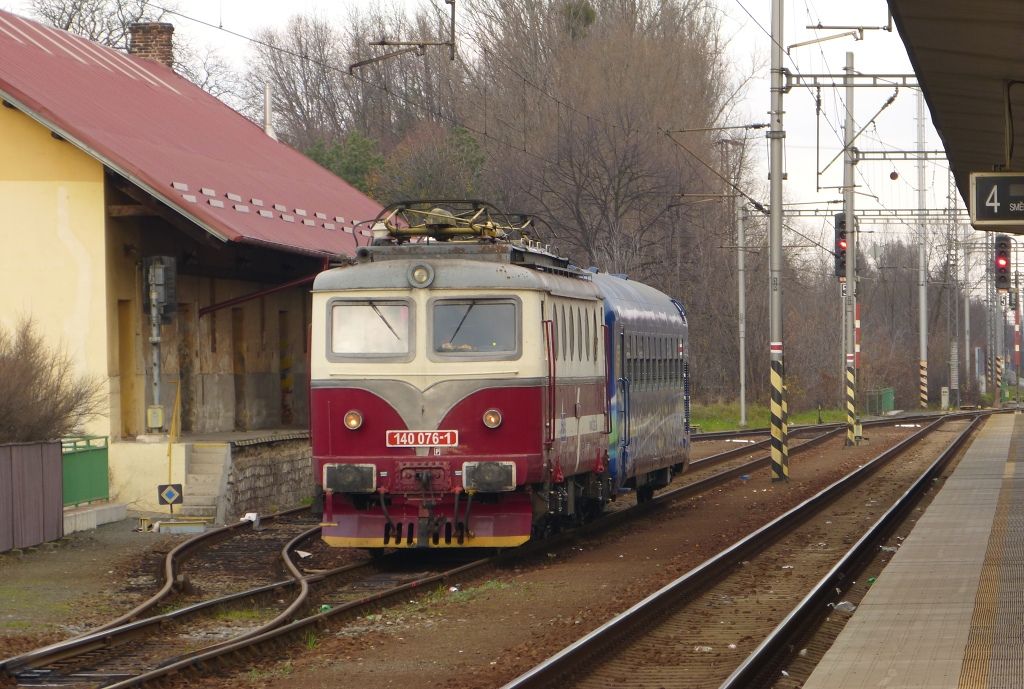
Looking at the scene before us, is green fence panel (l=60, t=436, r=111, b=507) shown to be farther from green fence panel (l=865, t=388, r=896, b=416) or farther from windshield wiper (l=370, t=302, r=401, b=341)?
green fence panel (l=865, t=388, r=896, b=416)

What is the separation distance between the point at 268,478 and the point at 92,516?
14.9ft

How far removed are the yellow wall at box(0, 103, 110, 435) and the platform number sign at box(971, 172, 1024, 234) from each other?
40.5 ft

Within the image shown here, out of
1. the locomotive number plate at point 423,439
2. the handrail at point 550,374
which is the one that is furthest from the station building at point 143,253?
the handrail at point 550,374

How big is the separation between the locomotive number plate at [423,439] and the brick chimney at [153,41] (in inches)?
868

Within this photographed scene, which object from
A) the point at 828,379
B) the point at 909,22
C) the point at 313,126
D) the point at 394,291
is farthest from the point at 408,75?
the point at 909,22

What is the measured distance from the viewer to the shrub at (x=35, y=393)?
57.8ft

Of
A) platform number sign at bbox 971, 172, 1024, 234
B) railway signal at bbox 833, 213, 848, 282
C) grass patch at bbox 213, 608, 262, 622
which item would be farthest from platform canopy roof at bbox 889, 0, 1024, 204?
railway signal at bbox 833, 213, 848, 282

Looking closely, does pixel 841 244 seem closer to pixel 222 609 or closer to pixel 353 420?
pixel 353 420

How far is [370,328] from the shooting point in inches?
609

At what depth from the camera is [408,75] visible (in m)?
70.0

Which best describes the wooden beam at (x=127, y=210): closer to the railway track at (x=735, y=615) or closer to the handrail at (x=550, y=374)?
the handrail at (x=550, y=374)

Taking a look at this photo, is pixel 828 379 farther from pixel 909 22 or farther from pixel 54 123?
pixel 909 22

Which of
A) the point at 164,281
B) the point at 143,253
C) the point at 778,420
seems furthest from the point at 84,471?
the point at 778,420

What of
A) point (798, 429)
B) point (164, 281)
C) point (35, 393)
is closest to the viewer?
point (35, 393)
